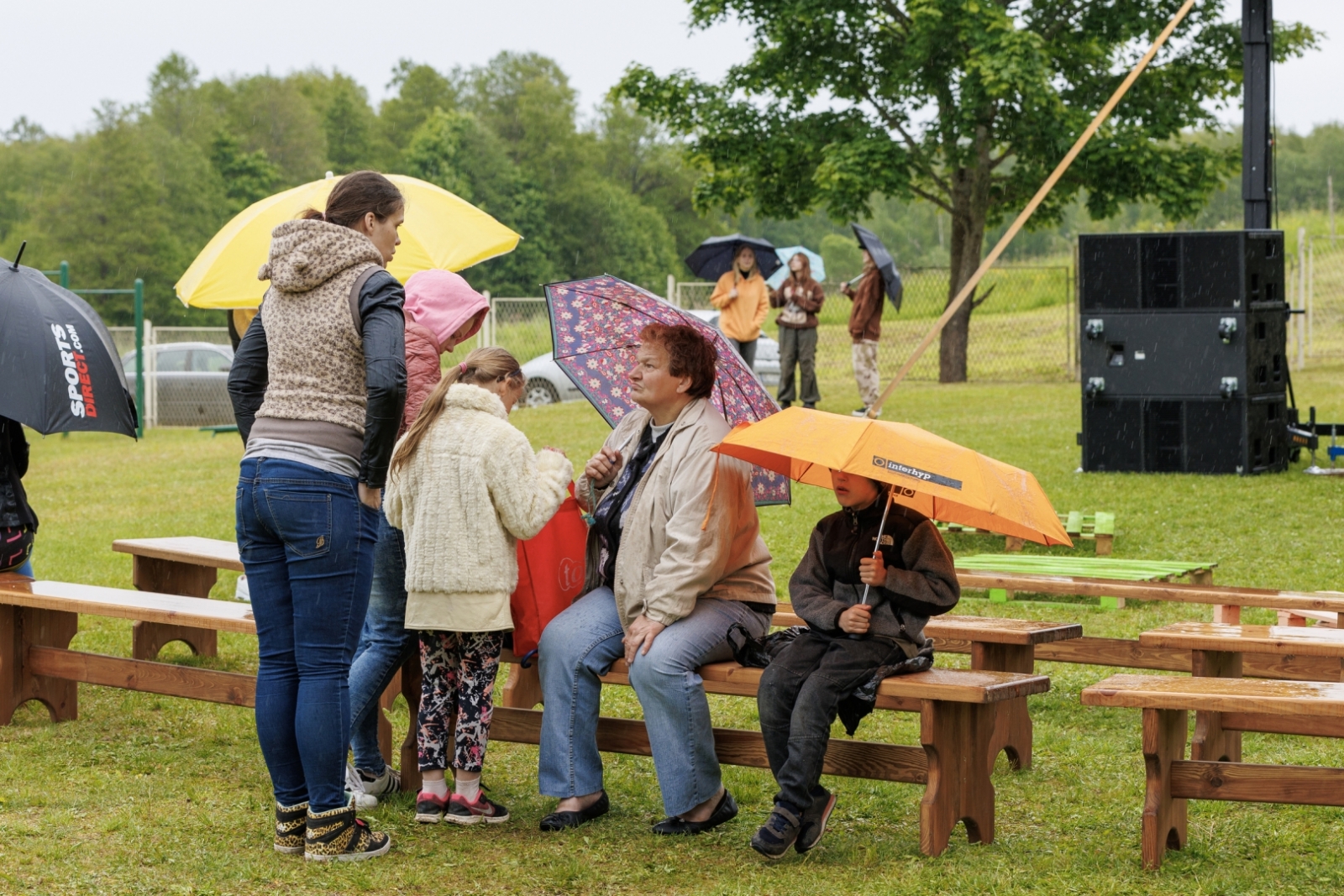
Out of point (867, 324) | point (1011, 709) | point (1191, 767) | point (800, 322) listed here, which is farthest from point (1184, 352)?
point (1191, 767)

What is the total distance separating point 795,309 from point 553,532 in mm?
12932

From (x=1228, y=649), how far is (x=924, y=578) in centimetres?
114

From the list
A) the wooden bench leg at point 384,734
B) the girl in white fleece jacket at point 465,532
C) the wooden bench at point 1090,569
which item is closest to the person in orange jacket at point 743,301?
the wooden bench at point 1090,569

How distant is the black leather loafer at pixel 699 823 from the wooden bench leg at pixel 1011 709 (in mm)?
924

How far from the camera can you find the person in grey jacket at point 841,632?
4.46 meters

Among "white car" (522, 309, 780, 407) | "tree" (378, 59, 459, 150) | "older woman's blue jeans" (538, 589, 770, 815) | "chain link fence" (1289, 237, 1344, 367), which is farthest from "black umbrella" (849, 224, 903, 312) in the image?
"tree" (378, 59, 459, 150)

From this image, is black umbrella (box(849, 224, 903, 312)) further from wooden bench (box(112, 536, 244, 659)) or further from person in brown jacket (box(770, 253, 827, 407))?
wooden bench (box(112, 536, 244, 659))

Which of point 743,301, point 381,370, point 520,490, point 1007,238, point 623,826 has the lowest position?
point 623,826

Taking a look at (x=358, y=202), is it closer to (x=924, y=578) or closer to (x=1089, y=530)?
(x=924, y=578)

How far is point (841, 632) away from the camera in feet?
15.0

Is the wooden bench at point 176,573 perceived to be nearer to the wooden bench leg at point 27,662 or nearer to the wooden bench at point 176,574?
the wooden bench at point 176,574

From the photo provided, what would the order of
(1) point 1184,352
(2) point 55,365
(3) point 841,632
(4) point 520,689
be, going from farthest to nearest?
(1) point 1184,352, (4) point 520,689, (2) point 55,365, (3) point 841,632

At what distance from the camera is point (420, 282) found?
5.37 meters

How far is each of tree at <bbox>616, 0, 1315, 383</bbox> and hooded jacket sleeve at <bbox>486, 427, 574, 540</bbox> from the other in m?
19.6
